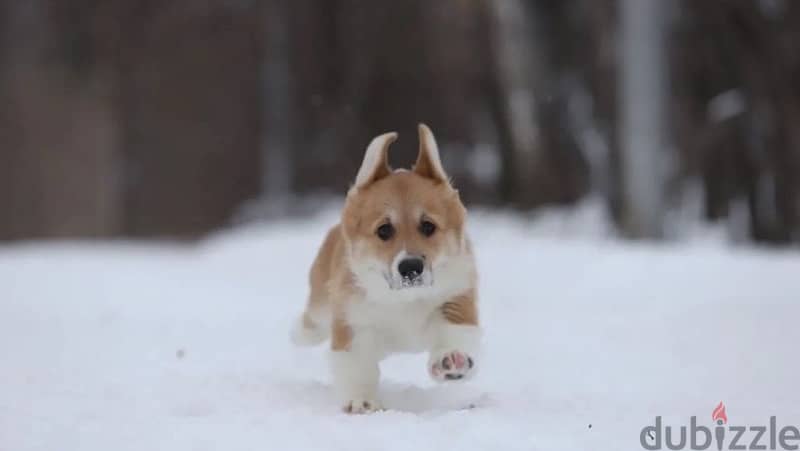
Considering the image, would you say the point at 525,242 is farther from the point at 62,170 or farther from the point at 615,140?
the point at 62,170

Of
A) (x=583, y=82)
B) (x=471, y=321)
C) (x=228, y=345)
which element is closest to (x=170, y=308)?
(x=228, y=345)

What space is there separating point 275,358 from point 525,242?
26.2ft

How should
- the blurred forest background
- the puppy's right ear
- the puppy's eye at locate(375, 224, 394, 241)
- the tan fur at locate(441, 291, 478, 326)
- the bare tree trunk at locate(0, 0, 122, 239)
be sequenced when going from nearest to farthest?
the puppy's eye at locate(375, 224, 394, 241)
the tan fur at locate(441, 291, 478, 326)
the puppy's right ear
the blurred forest background
the bare tree trunk at locate(0, 0, 122, 239)

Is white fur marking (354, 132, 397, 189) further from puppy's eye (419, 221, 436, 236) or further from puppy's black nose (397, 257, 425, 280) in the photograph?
puppy's black nose (397, 257, 425, 280)

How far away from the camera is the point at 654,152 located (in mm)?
13195

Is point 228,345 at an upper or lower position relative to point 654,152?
lower

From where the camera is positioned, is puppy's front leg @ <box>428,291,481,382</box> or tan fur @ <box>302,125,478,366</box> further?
tan fur @ <box>302,125,478,366</box>

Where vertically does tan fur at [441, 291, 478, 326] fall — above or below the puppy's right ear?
below

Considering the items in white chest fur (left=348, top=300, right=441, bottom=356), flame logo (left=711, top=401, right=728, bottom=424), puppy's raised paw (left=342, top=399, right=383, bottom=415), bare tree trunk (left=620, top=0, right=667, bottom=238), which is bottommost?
puppy's raised paw (left=342, top=399, right=383, bottom=415)

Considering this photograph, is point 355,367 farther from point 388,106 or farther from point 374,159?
point 388,106

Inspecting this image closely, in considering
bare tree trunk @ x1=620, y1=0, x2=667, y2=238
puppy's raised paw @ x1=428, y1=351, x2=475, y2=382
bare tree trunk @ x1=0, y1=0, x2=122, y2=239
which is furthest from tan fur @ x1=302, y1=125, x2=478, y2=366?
bare tree trunk @ x1=0, y1=0, x2=122, y2=239

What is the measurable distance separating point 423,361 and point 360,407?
1.87 meters

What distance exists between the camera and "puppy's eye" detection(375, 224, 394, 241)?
4.53 m

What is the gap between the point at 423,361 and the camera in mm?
6332
